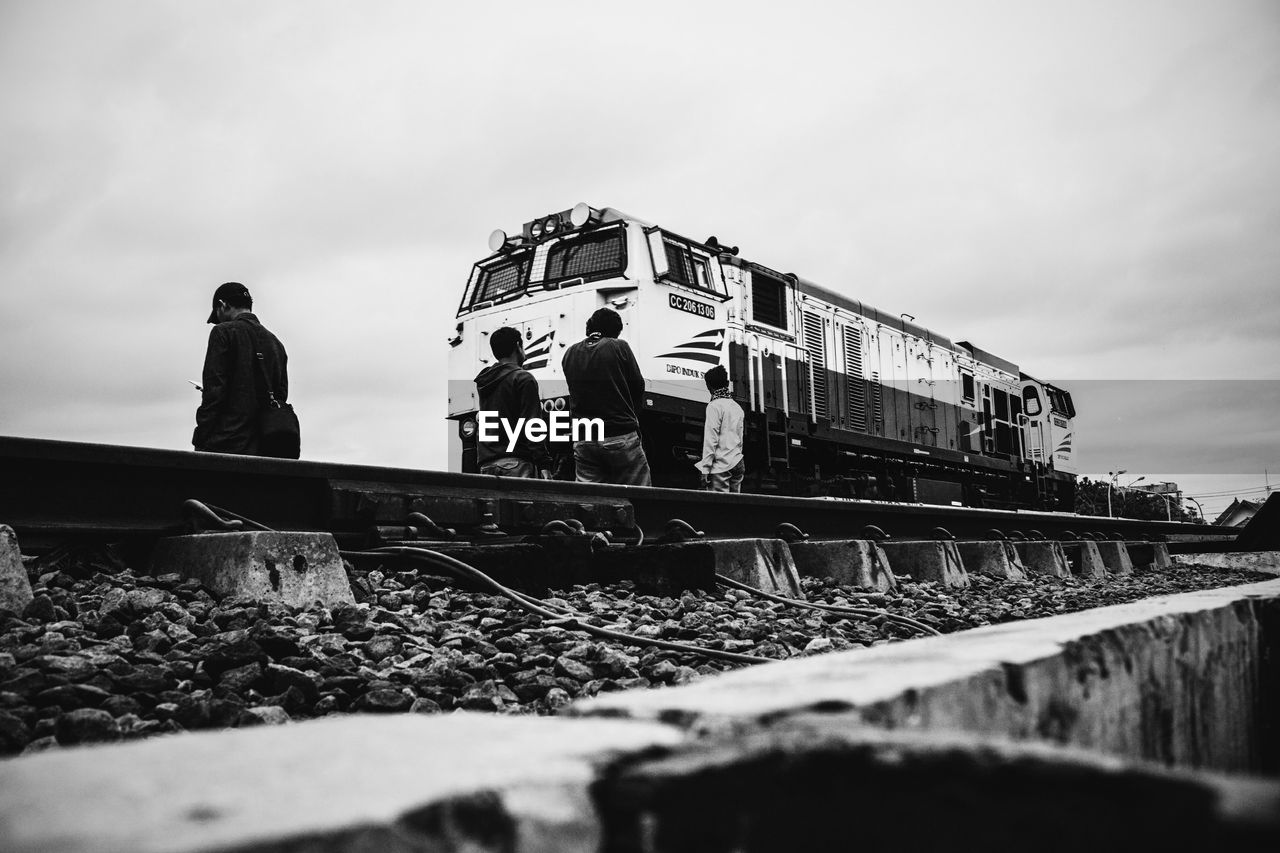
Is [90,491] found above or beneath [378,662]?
above

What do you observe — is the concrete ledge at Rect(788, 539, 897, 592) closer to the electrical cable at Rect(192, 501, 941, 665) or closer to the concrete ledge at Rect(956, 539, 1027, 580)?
the electrical cable at Rect(192, 501, 941, 665)

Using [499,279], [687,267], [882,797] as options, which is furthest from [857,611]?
[499,279]

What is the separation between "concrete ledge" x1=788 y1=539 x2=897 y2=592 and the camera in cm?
510

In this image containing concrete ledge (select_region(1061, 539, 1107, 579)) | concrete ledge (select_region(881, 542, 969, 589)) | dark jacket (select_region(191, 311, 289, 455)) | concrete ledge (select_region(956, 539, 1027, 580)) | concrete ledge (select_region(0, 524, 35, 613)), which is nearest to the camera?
concrete ledge (select_region(0, 524, 35, 613))

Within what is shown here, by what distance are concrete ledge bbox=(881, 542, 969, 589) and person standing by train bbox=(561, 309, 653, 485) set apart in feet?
5.59

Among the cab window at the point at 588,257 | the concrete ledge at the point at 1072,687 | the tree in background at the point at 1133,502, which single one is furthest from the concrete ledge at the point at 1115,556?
the tree in background at the point at 1133,502

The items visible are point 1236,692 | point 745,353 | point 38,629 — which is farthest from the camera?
point 745,353

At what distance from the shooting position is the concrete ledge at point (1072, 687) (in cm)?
92

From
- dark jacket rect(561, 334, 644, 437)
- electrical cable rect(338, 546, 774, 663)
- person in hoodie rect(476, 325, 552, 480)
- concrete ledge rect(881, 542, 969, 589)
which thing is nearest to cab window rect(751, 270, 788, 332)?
dark jacket rect(561, 334, 644, 437)

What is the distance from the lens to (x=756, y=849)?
76 centimetres

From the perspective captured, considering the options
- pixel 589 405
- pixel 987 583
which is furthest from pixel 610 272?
pixel 987 583

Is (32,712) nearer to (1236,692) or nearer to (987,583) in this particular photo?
(1236,692)

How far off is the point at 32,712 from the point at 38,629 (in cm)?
60

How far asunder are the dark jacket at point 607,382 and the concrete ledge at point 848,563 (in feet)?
4.99
